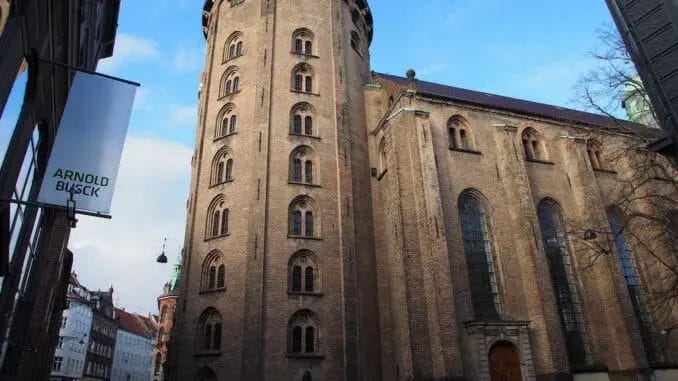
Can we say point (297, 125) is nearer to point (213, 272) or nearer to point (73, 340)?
point (213, 272)

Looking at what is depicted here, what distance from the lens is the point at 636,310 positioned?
22484 mm

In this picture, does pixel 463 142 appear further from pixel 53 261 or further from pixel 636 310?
pixel 53 261

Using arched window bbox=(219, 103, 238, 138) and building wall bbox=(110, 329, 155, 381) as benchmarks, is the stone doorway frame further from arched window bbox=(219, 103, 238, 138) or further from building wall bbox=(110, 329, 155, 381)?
building wall bbox=(110, 329, 155, 381)

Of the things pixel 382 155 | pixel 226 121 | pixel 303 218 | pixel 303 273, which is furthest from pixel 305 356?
pixel 226 121

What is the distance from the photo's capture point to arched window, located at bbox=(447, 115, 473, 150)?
76.0 feet

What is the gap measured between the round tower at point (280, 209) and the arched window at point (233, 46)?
7 centimetres

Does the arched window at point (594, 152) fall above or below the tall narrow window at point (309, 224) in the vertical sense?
above

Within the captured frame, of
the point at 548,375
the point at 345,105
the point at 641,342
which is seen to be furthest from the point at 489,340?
the point at 345,105

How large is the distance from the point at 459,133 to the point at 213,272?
1313 cm

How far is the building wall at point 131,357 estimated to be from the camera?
64.6m

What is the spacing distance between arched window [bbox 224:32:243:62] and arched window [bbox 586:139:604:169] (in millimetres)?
19571

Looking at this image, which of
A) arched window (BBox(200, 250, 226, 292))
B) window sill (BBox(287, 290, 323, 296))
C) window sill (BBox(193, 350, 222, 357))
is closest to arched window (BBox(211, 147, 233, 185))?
arched window (BBox(200, 250, 226, 292))

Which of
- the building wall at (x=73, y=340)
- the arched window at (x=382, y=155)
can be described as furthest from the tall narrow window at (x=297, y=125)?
the building wall at (x=73, y=340)

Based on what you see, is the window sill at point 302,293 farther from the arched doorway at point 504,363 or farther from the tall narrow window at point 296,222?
the arched doorway at point 504,363
